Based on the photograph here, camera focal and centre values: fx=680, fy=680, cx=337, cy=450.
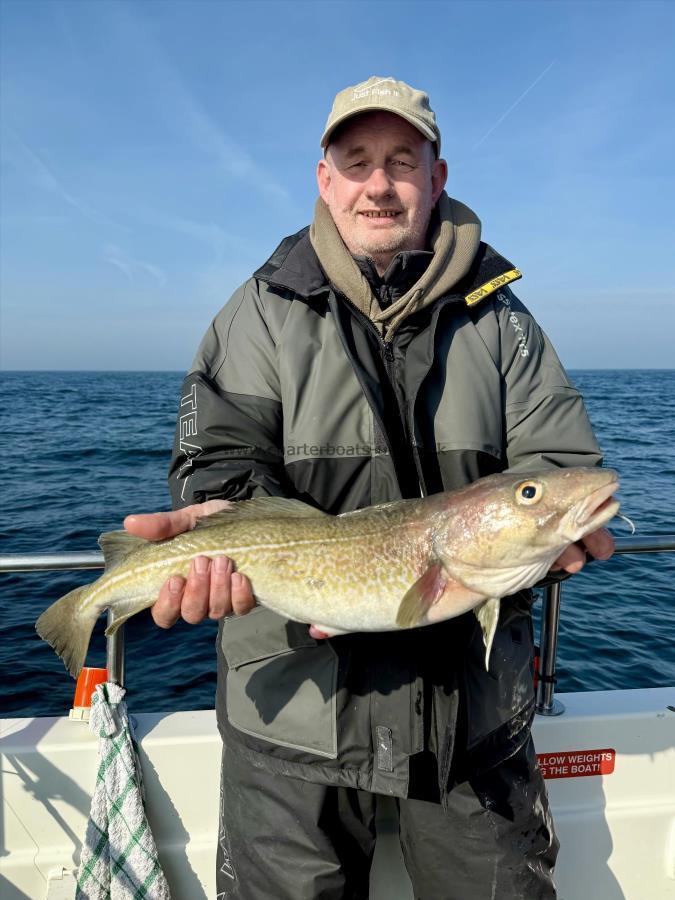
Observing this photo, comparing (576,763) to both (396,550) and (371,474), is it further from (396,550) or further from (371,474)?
(371,474)

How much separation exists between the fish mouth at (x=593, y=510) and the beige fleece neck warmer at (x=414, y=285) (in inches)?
46.3

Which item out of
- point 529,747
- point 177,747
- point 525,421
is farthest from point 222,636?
point 525,421

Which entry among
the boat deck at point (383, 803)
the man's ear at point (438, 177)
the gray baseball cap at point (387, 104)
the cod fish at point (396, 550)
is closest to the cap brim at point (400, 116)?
the gray baseball cap at point (387, 104)

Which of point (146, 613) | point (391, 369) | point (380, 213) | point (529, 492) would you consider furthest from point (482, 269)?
point (146, 613)

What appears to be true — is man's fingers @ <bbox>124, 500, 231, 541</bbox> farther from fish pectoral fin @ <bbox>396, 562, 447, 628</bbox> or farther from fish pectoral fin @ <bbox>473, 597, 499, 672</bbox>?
fish pectoral fin @ <bbox>473, 597, 499, 672</bbox>

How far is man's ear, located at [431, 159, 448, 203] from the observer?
138 inches

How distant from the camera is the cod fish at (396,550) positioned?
272 centimetres

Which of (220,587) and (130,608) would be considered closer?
(220,587)

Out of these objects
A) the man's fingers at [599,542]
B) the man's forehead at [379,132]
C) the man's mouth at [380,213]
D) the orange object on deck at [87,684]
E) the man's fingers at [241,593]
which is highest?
the man's forehead at [379,132]

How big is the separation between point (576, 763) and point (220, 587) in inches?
96.9

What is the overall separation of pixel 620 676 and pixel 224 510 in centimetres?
735

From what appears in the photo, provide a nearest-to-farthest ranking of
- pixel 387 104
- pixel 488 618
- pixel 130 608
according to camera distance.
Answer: pixel 488 618
pixel 130 608
pixel 387 104

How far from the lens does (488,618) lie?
2811mm

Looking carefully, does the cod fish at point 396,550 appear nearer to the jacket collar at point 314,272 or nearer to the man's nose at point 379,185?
the jacket collar at point 314,272
